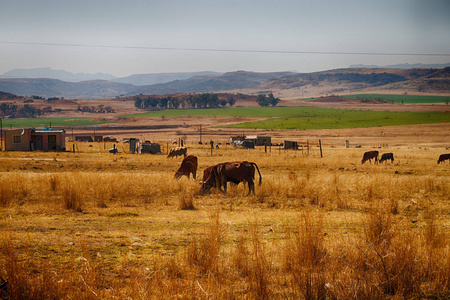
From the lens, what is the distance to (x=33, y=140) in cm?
4931

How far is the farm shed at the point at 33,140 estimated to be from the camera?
4834 centimetres

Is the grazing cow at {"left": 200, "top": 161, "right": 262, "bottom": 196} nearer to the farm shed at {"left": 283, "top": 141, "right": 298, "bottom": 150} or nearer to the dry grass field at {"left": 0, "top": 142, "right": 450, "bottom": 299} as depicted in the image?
the dry grass field at {"left": 0, "top": 142, "right": 450, "bottom": 299}

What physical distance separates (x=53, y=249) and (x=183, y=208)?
610cm

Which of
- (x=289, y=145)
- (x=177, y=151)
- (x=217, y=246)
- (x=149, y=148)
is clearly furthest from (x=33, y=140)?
(x=217, y=246)

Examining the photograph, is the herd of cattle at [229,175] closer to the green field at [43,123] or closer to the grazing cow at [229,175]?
the grazing cow at [229,175]

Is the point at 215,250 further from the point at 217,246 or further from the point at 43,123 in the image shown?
the point at 43,123

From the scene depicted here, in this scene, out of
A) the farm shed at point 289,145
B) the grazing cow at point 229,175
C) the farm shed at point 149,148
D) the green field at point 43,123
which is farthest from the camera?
the green field at point 43,123

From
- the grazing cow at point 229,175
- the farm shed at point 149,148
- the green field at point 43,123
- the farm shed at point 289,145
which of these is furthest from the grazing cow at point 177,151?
the green field at point 43,123

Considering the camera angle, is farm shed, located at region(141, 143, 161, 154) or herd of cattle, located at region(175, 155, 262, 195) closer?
herd of cattle, located at region(175, 155, 262, 195)

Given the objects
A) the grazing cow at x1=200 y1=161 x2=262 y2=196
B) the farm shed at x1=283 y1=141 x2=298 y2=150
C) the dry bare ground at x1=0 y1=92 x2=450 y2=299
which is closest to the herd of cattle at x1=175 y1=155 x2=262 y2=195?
the grazing cow at x1=200 y1=161 x2=262 y2=196

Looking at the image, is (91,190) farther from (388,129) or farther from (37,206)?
(388,129)

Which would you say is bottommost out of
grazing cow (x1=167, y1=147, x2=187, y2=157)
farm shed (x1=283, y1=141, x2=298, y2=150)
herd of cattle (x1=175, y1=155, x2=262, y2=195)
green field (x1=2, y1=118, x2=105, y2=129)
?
green field (x1=2, y1=118, x2=105, y2=129)

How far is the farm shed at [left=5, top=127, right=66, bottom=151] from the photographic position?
4834cm

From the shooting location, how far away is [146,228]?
11.0 meters
